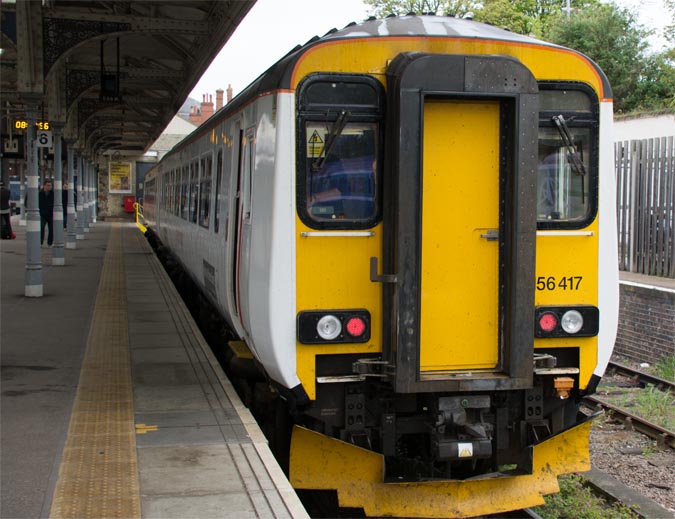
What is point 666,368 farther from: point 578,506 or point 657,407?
point 578,506

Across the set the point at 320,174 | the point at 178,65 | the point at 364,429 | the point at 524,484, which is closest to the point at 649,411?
the point at 524,484

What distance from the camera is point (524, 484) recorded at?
575cm

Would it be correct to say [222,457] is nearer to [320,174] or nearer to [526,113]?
[320,174]

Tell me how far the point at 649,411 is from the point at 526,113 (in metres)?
5.62

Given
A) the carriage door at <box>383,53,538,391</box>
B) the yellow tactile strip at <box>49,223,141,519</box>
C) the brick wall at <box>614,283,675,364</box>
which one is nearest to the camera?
the yellow tactile strip at <box>49,223,141,519</box>

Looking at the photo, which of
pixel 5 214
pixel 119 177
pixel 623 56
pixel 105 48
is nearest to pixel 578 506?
pixel 105 48

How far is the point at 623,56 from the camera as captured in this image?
32719mm

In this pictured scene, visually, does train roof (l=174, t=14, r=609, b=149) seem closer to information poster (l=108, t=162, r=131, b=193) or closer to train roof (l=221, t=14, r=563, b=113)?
train roof (l=221, t=14, r=563, b=113)

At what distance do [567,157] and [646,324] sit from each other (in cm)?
831

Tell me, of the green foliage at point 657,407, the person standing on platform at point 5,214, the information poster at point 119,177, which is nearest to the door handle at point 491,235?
the green foliage at point 657,407

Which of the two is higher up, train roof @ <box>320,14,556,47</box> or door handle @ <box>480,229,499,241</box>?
train roof @ <box>320,14,556,47</box>

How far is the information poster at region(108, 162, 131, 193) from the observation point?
5609 cm

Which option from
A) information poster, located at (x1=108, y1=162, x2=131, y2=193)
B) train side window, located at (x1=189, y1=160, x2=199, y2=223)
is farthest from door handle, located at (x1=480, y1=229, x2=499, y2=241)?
information poster, located at (x1=108, y1=162, x2=131, y2=193)

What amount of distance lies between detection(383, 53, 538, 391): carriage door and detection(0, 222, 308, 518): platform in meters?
1.24
